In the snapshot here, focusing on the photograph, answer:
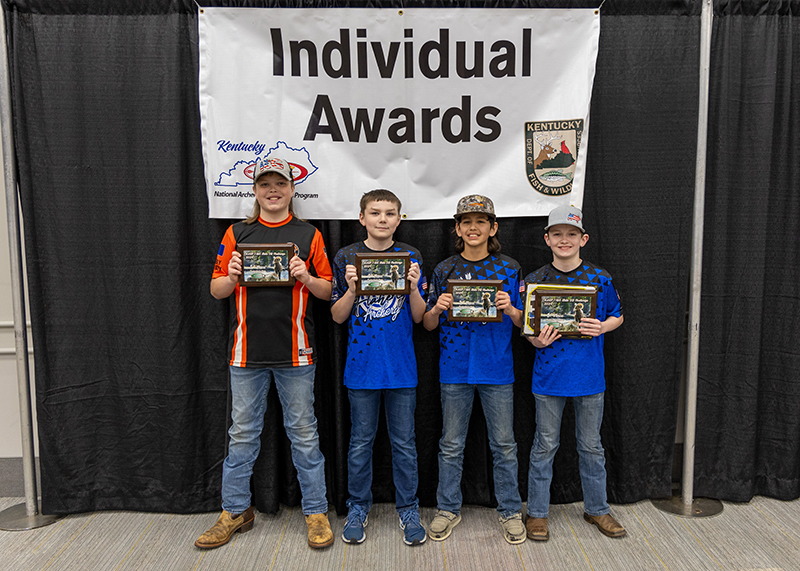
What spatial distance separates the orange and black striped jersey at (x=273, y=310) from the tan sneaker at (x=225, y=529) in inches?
29.8

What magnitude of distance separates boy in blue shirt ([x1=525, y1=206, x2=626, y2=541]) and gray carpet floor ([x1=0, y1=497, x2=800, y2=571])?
0.15 meters

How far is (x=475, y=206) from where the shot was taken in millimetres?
2467

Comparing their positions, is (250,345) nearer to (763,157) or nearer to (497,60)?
(497,60)

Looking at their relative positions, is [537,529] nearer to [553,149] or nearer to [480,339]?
[480,339]

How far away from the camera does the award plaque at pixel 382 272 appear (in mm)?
2373

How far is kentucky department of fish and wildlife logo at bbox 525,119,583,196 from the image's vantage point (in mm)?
2672

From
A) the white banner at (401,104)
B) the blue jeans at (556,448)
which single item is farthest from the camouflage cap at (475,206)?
the blue jeans at (556,448)

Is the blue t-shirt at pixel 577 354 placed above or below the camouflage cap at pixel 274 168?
below

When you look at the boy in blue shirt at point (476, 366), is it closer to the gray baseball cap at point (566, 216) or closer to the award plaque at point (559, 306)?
the award plaque at point (559, 306)

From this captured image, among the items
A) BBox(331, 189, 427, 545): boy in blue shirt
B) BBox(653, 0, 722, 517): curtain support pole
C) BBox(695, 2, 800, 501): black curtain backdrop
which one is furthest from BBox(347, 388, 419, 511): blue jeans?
BBox(695, 2, 800, 501): black curtain backdrop

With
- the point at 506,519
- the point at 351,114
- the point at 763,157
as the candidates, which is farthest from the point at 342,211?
the point at 763,157

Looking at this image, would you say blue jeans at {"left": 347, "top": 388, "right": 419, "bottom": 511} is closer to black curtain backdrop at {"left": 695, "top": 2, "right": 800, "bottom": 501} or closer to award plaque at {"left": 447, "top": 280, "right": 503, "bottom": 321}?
award plaque at {"left": 447, "top": 280, "right": 503, "bottom": 321}

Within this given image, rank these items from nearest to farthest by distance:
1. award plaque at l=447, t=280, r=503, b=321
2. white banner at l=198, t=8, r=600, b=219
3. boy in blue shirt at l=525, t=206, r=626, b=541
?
award plaque at l=447, t=280, r=503, b=321 < boy in blue shirt at l=525, t=206, r=626, b=541 < white banner at l=198, t=8, r=600, b=219

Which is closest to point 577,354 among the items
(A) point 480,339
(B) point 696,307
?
(A) point 480,339
